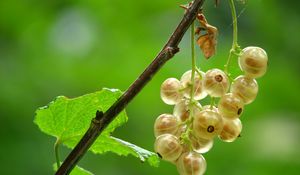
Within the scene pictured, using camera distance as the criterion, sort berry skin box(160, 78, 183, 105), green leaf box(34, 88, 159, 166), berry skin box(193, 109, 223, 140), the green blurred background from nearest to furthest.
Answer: berry skin box(193, 109, 223, 140), berry skin box(160, 78, 183, 105), green leaf box(34, 88, 159, 166), the green blurred background

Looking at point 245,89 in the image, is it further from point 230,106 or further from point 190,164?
point 190,164

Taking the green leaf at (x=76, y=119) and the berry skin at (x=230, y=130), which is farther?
the green leaf at (x=76, y=119)

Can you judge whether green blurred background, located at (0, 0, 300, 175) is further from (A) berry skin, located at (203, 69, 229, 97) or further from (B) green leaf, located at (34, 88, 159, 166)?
(A) berry skin, located at (203, 69, 229, 97)

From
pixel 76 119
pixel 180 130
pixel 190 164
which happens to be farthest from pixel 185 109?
pixel 76 119

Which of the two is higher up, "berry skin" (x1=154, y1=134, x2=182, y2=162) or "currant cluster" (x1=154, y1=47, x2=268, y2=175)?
"currant cluster" (x1=154, y1=47, x2=268, y2=175)

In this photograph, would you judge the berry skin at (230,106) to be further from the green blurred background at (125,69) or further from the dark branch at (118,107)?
the green blurred background at (125,69)

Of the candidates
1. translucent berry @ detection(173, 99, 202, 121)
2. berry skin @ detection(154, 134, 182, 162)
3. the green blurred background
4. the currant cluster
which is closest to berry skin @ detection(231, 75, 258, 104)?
the currant cluster

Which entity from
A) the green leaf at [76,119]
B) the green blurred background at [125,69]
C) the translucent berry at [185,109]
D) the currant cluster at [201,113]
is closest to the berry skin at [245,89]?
the currant cluster at [201,113]
